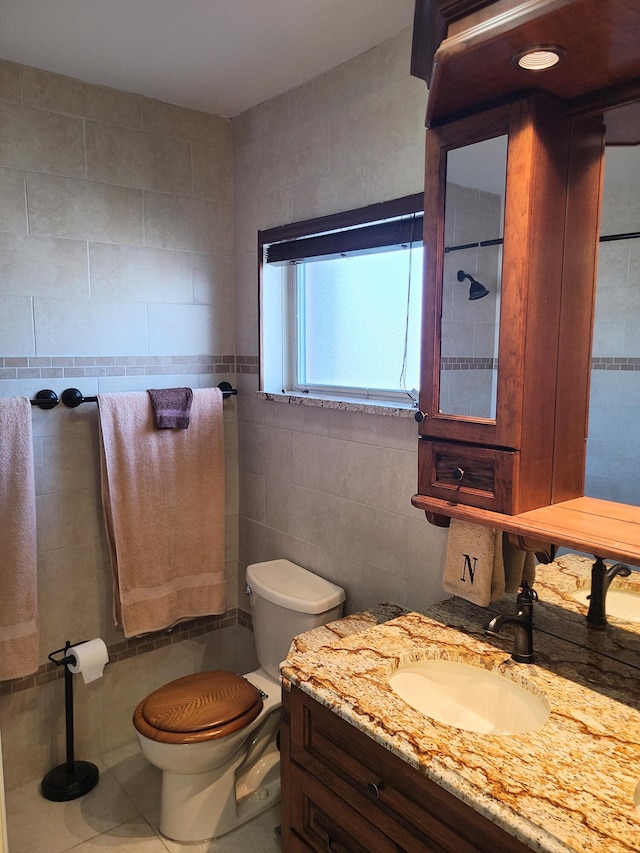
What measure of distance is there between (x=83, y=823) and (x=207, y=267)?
6.67 ft

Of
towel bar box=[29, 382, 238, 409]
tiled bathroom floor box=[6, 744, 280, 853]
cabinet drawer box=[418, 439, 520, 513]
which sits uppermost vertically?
towel bar box=[29, 382, 238, 409]

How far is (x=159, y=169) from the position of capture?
2.37 meters

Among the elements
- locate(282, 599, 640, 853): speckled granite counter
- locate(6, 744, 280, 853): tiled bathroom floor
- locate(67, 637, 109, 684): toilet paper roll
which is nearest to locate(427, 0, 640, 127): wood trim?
locate(282, 599, 640, 853): speckled granite counter

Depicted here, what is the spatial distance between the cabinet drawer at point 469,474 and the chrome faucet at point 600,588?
311 mm

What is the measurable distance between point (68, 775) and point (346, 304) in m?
1.95

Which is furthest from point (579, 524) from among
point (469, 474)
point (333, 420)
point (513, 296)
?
point (333, 420)

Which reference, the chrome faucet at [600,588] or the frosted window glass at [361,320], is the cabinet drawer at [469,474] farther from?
the frosted window glass at [361,320]

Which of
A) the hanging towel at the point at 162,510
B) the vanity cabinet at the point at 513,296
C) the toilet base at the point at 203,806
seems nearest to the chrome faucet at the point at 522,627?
the vanity cabinet at the point at 513,296

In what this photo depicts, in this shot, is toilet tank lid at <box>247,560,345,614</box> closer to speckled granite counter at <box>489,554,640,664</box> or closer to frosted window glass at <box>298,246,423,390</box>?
speckled granite counter at <box>489,554,640,664</box>

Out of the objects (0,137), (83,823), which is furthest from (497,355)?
(83,823)

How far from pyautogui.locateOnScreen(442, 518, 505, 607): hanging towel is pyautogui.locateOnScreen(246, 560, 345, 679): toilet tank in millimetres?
625

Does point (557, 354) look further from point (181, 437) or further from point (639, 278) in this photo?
point (181, 437)

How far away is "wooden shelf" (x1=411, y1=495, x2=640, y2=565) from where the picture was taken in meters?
1.14

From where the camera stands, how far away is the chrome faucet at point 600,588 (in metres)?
1.40
